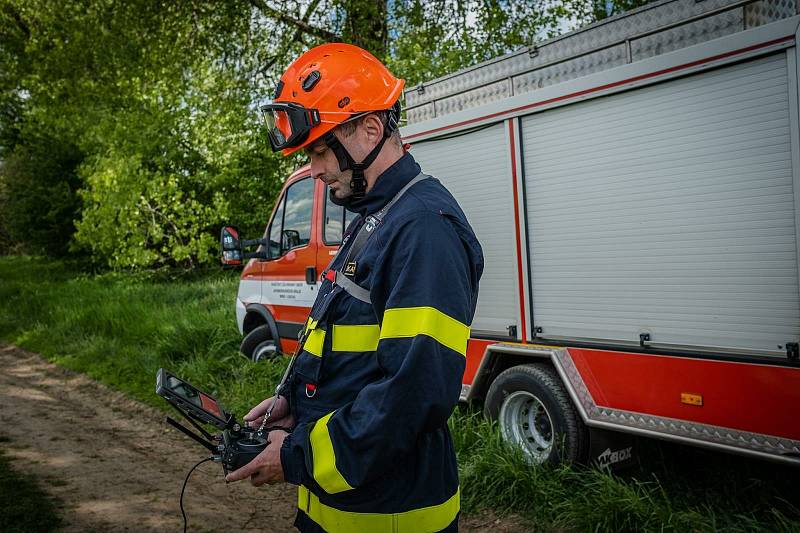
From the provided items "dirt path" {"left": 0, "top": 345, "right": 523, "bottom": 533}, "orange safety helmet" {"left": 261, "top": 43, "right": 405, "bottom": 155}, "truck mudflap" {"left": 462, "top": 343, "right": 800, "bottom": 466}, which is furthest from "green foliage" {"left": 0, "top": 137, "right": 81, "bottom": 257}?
"orange safety helmet" {"left": 261, "top": 43, "right": 405, "bottom": 155}

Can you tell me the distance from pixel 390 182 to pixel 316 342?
48cm

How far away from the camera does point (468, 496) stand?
452 centimetres

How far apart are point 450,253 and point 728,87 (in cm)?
264

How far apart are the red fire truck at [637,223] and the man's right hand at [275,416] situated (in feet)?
8.22

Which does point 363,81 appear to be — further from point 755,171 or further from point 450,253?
point 755,171

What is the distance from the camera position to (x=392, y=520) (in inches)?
72.4

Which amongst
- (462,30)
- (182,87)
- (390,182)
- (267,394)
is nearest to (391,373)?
(390,182)

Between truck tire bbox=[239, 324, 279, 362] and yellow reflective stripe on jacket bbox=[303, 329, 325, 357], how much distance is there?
574cm

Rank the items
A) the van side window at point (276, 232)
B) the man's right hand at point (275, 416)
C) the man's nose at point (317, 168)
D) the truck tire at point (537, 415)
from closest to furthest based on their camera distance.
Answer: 1. the man's nose at point (317, 168)
2. the man's right hand at point (275, 416)
3. the truck tire at point (537, 415)
4. the van side window at point (276, 232)

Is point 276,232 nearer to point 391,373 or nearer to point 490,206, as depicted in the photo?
point 490,206

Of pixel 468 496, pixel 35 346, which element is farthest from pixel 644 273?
pixel 35 346

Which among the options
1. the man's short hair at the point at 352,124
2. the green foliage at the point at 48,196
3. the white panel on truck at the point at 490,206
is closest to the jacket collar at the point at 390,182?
the man's short hair at the point at 352,124

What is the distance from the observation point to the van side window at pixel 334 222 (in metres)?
6.08

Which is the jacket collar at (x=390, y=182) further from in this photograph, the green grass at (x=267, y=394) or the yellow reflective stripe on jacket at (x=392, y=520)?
the green grass at (x=267, y=394)
